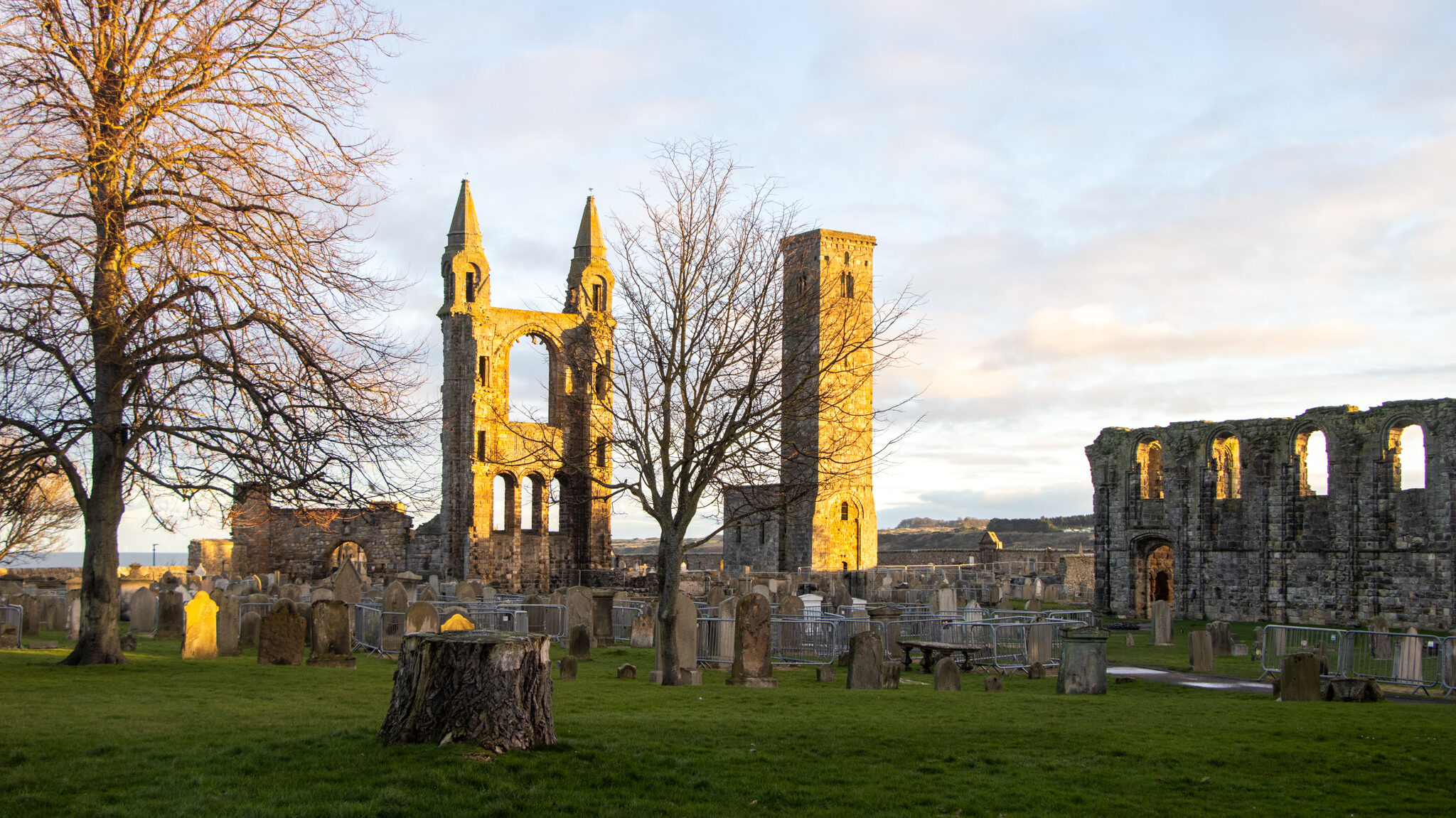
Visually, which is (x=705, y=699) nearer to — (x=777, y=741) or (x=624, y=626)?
(x=777, y=741)

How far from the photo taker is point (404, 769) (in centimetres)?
740

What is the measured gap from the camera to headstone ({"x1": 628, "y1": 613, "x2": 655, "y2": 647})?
2220 cm

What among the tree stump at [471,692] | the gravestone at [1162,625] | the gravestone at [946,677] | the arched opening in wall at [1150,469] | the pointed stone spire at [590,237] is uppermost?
the pointed stone spire at [590,237]

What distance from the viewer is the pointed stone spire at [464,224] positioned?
41781 mm

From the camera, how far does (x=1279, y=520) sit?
3428 centimetres

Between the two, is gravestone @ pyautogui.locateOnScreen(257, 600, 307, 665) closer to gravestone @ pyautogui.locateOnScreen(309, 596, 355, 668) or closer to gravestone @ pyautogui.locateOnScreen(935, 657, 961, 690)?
gravestone @ pyautogui.locateOnScreen(309, 596, 355, 668)

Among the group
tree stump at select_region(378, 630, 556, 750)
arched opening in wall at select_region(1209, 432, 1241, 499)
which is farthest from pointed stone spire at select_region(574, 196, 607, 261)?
tree stump at select_region(378, 630, 556, 750)

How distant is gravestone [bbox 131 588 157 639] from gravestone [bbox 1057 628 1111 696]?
16.4 metres

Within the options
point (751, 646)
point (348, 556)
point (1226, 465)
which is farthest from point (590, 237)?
point (751, 646)

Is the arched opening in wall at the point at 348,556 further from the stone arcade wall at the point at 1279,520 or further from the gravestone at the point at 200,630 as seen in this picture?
the stone arcade wall at the point at 1279,520

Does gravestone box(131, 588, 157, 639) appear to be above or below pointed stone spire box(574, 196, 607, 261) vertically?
below

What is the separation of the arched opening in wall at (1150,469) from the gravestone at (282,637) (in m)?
29.0

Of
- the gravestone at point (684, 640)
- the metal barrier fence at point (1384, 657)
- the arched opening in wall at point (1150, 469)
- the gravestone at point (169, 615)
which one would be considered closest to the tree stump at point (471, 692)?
the gravestone at point (684, 640)

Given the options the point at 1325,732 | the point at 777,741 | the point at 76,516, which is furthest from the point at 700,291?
the point at 76,516
